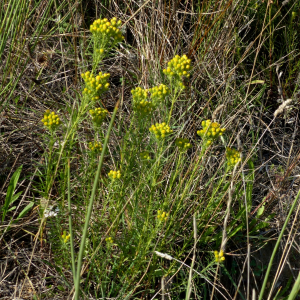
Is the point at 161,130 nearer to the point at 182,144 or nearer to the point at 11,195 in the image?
the point at 182,144

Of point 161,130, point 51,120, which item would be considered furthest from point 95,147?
point 161,130

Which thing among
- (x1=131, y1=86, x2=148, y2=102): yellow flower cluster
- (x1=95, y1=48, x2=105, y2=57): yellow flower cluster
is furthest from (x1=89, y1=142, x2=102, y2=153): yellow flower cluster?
(x1=95, y1=48, x2=105, y2=57): yellow flower cluster

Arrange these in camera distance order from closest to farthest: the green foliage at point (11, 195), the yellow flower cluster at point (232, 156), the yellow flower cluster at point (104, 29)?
1. the yellow flower cluster at point (104, 29)
2. the yellow flower cluster at point (232, 156)
3. the green foliage at point (11, 195)

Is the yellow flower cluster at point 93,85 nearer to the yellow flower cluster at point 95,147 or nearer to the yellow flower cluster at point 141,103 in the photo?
the yellow flower cluster at point 141,103

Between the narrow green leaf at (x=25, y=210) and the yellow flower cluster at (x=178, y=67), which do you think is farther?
the narrow green leaf at (x=25, y=210)

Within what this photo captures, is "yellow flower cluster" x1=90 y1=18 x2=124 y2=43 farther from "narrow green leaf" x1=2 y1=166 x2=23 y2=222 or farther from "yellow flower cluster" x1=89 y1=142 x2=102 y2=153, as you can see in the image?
"narrow green leaf" x1=2 y1=166 x2=23 y2=222

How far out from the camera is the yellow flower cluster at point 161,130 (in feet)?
5.78

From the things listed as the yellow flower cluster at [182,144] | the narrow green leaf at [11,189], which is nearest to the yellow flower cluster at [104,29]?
the yellow flower cluster at [182,144]

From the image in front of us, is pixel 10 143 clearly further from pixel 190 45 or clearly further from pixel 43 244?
pixel 190 45

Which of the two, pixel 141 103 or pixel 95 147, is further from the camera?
pixel 95 147

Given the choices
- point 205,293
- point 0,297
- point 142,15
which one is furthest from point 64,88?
point 205,293

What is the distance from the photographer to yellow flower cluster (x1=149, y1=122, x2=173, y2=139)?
176 cm

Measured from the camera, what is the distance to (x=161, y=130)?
177cm

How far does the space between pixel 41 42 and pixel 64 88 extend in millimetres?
473
